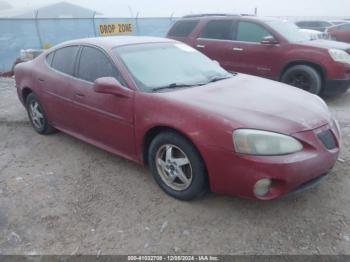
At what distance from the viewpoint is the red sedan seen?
2805mm

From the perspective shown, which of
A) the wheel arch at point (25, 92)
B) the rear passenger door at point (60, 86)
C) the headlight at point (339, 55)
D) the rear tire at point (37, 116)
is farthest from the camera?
the headlight at point (339, 55)

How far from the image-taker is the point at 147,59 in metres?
3.83

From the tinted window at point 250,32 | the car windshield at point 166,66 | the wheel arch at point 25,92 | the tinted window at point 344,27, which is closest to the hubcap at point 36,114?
the wheel arch at point 25,92

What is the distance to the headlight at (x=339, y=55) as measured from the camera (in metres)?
6.30

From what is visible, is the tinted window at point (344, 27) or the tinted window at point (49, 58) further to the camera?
the tinted window at point (344, 27)

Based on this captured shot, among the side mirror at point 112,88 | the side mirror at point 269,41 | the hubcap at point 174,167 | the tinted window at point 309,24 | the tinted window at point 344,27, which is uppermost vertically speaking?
the side mirror at point 112,88

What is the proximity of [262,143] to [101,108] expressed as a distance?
72.0 inches

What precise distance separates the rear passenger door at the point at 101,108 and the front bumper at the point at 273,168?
1.04 meters

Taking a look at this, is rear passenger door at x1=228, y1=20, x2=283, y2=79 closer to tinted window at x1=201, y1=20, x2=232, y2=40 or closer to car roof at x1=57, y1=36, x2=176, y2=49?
tinted window at x1=201, y1=20, x2=232, y2=40

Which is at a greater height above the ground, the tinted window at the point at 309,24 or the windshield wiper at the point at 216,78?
the windshield wiper at the point at 216,78

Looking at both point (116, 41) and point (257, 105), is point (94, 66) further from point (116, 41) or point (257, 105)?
point (257, 105)

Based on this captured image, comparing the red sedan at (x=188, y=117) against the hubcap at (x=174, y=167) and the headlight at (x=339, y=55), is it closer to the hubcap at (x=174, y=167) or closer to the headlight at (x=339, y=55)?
the hubcap at (x=174, y=167)

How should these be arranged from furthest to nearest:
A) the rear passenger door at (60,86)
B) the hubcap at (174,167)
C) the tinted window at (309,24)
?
the tinted window at (309,24)
the rear passenger door at (60,86)
the hubcap at (174,167)

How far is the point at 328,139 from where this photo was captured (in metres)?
3.04
